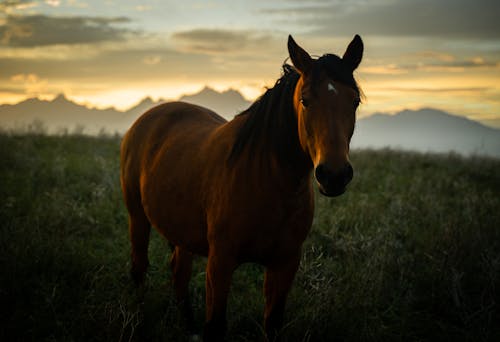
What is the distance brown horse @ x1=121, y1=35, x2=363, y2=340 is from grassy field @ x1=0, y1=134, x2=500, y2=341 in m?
0.53

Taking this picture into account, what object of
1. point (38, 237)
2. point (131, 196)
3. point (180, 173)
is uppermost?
point (180, 173)

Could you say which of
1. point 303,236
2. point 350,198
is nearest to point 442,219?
point 350,198

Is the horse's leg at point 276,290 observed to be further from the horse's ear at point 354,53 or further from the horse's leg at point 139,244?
the horse's leg at point 139,244

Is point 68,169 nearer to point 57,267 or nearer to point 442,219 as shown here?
point 57,267

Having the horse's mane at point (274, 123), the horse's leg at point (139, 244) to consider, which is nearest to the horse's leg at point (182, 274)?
the horse's leg at point (139, 244)

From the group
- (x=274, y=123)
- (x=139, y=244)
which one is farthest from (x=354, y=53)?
(x=139, y=244)

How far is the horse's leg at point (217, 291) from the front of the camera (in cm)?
245

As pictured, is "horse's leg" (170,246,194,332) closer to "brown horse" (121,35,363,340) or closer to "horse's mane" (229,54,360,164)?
"brown horse" (121,35,363,340)

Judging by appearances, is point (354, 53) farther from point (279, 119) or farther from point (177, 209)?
point (177, 209)

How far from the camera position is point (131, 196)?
3740mm

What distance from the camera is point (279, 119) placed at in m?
2.39

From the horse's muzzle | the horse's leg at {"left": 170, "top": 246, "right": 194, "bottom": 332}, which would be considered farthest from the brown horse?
the horse's leg at {"left": 170, "top": 246, "right": 194, "bottom": 332}

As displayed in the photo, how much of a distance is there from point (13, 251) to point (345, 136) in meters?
3.38

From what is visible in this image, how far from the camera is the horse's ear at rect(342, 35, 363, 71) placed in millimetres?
2240
